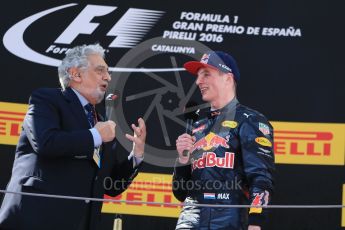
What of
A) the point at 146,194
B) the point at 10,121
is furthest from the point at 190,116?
the point at 10,121

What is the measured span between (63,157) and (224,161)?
67 centimetres

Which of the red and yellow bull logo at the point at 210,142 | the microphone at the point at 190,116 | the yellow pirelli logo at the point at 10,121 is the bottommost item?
the red and yellow bull logo at the point at 210,142

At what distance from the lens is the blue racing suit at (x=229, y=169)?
2686 mm

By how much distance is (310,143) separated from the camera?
3.89 meters

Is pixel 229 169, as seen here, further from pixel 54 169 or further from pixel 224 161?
pixel 54 169

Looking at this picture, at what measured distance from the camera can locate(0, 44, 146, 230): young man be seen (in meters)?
2.54

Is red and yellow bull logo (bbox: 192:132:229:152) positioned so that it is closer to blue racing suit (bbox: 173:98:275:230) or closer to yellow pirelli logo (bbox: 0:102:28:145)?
blue racing suit (bbox: 173:98:275:230)

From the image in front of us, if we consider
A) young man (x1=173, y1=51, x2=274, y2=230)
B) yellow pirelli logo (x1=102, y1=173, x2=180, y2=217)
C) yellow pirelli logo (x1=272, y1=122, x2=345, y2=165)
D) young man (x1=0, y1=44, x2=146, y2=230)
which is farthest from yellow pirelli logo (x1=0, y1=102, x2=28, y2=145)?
yellow pirelli logo (x1=272, y1=122, x2=345, y2=165)

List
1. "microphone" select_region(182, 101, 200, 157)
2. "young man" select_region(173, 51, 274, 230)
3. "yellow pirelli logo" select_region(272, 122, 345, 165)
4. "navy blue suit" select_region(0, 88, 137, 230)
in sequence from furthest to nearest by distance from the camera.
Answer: "yellow pirelli logo" select_region(272, 122, 345, 165)
"microphone" select_region(182, 101, 200, 157)
"young man" select_region(173, 51, 274, 230)
"navy blue suit" select_region(0, 88, 137, 230)

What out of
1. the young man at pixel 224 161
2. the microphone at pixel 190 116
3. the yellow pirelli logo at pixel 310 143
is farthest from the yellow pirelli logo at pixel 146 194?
the microphone at pixel 190 116

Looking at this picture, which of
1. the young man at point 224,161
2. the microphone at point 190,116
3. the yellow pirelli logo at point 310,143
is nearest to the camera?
the young man at point 224,161

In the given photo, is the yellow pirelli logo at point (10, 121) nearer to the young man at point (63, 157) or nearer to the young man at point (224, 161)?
the young man at point (63, 157)

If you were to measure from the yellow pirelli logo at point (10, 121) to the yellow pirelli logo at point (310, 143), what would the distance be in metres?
1.53

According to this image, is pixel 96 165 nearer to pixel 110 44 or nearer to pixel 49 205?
pixel 49 205
